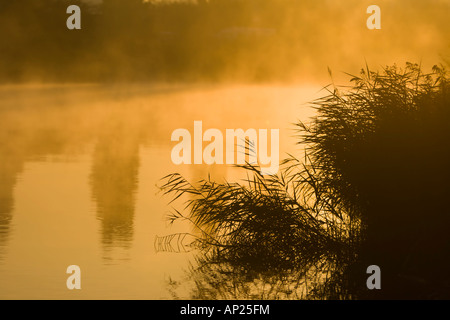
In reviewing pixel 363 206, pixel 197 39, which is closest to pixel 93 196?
pixel 363 206

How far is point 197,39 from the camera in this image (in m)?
85.9

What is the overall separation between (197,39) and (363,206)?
75820mm

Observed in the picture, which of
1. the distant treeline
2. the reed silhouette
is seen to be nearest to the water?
the reed silhouette

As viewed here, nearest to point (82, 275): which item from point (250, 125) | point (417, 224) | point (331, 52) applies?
point (417, 224)

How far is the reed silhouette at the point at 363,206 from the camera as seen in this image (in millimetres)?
10289

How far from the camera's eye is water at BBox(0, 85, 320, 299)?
11.6 meters

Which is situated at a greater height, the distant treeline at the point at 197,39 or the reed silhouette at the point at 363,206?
the distant treeline at the point at 197,39

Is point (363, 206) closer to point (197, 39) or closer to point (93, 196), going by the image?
point (93, 196)

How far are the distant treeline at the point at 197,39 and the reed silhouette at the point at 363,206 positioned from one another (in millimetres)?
48441

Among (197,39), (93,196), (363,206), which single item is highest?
(197,39)

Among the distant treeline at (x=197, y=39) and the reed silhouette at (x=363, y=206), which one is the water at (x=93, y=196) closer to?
the reed silhouette at (x=363, y=206)

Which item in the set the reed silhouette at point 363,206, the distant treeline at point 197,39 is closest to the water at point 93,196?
the reed silhouette at point 363,206

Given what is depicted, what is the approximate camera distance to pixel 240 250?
11.8 meters
